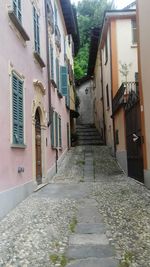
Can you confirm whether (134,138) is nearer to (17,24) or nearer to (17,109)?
(17,109)

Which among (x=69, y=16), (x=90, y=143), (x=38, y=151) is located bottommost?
(x=38, y=151)

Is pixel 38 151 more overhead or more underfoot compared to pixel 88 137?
more underfoot

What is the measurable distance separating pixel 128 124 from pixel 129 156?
120 centimetres

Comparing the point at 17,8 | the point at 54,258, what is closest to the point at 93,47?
the point at 17,8

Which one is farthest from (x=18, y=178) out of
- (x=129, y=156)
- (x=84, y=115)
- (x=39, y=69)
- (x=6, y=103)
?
(x=84, y=115)

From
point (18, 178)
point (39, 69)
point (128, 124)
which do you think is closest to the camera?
point (18, 178)

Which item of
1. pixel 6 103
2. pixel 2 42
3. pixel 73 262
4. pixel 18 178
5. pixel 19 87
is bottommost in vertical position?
pixel 73 262

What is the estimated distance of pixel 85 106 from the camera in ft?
129

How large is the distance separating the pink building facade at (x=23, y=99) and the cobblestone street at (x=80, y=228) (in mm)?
696

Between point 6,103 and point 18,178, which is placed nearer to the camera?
point 6,103

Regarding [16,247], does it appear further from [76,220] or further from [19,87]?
[19,87]

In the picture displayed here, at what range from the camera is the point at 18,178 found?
9031 mm

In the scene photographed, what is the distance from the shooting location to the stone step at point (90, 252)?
4.84 m

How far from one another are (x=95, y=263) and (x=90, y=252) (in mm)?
Result: 451
